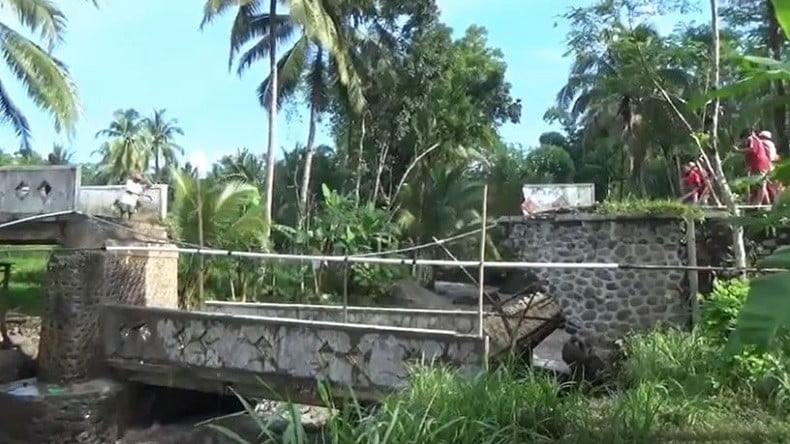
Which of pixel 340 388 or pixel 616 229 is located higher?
pixel 616 229

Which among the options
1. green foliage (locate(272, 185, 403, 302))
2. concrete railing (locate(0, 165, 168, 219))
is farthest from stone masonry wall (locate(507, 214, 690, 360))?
green foliage (locate(272, 185, 403, 302))

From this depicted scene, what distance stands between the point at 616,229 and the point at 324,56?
1591cm

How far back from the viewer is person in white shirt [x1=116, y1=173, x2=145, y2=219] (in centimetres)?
1392

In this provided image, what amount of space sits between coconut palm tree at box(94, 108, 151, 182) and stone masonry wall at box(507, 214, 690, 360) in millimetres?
28996

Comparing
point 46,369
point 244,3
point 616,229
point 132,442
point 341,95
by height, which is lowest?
point 132,442

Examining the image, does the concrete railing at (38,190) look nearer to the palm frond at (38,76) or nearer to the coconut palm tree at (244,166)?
the palm frond at (38,76)

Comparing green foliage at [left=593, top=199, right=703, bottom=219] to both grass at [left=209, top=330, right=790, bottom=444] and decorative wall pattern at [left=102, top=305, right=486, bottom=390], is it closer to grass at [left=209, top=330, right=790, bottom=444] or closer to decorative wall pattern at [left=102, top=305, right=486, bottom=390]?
decorative wall pattern at [left=102, top=305, right=486, bottom=390]

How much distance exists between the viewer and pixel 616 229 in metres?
11.0

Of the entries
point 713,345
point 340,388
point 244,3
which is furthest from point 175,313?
point 244,3

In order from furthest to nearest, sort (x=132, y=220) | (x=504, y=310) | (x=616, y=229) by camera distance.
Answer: (x=132, y=220), (x=504, y=310), (x=616, y=229)

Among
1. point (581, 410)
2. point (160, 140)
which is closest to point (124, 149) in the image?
point (160, 140)

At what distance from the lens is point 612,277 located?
10992 mm

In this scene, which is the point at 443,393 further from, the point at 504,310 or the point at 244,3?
the point at 244,3

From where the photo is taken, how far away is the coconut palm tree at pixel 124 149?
39125 mm
